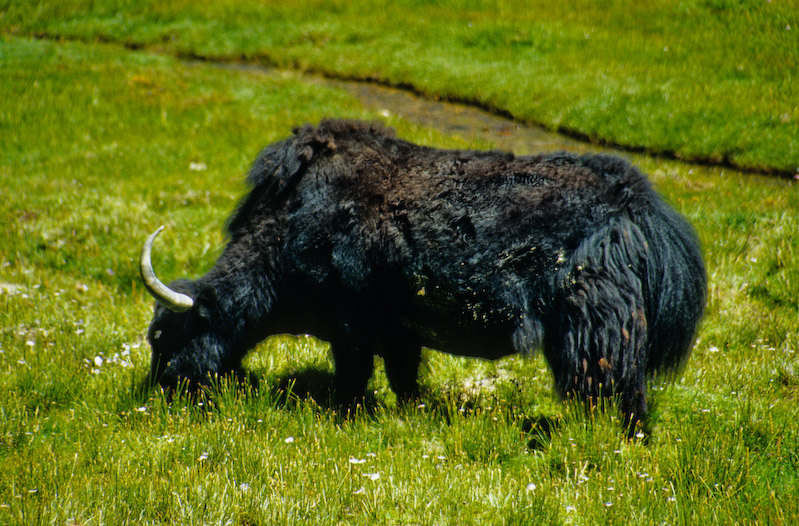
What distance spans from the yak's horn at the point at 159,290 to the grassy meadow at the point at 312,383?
70 cm

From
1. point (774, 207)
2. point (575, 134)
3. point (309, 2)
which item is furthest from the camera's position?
point (309, 2)

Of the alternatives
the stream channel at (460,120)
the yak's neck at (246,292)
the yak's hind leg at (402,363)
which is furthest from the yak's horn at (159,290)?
the stream channel at (460,120)

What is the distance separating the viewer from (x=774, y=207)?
897 cm

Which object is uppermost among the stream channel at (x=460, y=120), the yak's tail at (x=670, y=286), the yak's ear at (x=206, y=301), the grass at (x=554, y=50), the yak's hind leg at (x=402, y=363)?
the grass at (x=554, y=50)

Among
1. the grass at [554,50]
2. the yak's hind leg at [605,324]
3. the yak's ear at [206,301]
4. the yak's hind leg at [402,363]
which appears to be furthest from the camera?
the grass at [554,50]

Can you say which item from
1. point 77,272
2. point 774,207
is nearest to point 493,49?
point 774,207

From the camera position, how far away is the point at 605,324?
4.68 metres

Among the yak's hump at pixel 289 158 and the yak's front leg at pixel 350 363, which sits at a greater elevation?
the yak's hump at pixel 289 158

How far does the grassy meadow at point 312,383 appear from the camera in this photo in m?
4.05

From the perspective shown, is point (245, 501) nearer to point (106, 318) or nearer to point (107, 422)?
point (107, 422)

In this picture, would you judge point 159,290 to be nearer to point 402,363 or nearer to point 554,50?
point 402,363

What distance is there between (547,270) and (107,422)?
3.30 meters

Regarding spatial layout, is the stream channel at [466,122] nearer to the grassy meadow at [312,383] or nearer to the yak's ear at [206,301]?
the grassy meadow at [312,383]

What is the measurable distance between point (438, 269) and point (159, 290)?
6.59 feet
